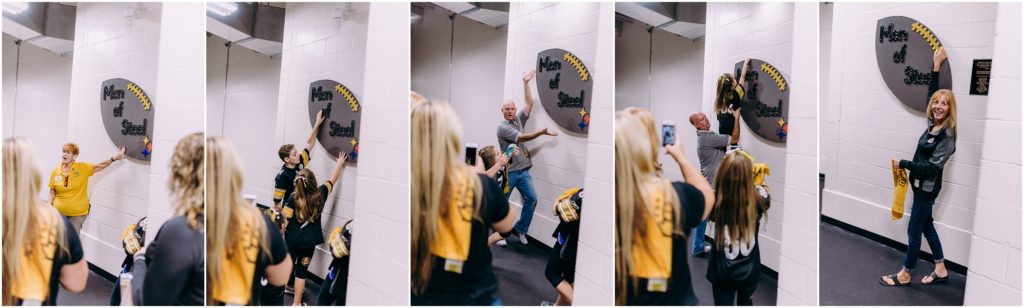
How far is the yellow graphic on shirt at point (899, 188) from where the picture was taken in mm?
2256

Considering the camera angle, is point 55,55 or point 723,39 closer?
point 723,39

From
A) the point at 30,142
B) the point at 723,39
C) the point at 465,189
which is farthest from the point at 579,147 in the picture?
the point at 30,142

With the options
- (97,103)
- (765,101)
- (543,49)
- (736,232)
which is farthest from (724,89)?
(97,103)

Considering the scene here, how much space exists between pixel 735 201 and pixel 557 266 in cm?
69

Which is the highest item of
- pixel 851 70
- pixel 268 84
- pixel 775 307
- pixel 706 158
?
pixel 851 70

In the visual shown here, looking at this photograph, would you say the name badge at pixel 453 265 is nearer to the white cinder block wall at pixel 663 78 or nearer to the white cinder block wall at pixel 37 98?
the white cinder block wall at pixel 663 78

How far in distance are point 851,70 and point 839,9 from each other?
237 mm

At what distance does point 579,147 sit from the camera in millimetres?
2133

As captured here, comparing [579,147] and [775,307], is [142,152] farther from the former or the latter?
[775,307]

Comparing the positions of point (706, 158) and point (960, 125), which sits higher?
point (960, 125)

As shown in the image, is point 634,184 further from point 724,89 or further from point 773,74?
point 773,74

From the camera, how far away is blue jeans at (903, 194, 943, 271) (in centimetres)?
228

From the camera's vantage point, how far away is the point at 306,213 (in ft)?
7.09

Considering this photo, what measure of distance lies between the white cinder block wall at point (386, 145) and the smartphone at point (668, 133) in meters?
0.92
